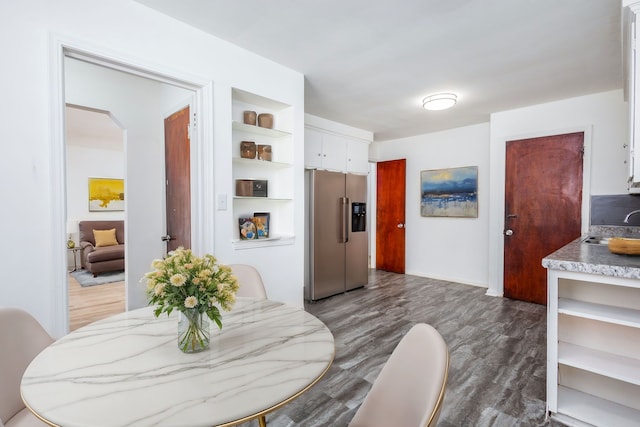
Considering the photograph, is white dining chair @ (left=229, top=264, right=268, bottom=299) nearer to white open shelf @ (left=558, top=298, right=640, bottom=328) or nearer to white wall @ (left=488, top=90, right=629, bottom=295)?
white open shelf @ (left=558, top=298, right=640, bottom=328)

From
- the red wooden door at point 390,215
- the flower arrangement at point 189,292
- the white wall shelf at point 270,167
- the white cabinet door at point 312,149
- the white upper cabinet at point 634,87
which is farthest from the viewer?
the red wooden door at point 390,215

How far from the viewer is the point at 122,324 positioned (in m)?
1.27

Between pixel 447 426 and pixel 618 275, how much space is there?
1.17 meters

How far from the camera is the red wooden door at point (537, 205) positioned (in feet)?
12.0

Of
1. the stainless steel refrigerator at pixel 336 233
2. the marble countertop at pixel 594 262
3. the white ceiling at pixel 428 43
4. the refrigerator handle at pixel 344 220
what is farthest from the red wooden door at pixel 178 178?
the marble countertop at pixel 594 262

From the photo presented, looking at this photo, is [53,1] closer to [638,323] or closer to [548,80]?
[638,323]

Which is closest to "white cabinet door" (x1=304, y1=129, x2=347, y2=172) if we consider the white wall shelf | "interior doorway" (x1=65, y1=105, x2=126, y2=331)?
the white wall shelf

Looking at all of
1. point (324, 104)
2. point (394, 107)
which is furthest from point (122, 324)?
point (394, 107)

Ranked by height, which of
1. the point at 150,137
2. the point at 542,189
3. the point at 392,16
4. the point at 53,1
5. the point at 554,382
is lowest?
the point at 554,382

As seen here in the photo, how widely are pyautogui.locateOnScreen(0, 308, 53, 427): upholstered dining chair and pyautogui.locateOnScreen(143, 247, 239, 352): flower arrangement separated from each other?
2.01 ft

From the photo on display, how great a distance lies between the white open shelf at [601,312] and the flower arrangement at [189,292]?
182 cm

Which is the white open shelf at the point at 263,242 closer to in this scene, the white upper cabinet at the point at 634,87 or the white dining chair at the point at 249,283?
the white dining chair at the point at 249,283

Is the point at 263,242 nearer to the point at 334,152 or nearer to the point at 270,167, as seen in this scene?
the point at 270,167

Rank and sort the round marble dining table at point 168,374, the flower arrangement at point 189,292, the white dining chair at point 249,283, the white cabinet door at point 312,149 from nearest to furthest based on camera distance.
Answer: the round marble dining table at point 168,374
the flower arrangement at point 189,292
the white dining chair at point 249,283
the white cabinet door at point 312,149
